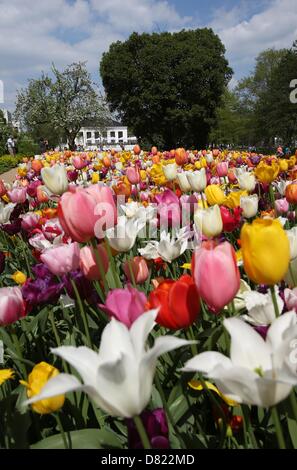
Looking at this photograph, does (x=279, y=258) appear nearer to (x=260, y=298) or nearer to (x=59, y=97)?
(x=260, y=298)

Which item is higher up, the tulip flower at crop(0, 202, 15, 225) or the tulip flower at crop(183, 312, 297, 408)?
the tulip flower at crop(0, 202, 15, 225)

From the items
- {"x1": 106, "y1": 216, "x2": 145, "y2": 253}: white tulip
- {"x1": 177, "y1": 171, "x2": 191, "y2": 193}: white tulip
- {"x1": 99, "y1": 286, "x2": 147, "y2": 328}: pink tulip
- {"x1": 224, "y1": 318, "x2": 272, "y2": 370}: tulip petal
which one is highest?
{"x1": 177, "y1": 171, "x2": 191, "y2": 193}: white tulip

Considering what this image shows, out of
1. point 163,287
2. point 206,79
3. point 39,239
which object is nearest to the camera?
point 163,287

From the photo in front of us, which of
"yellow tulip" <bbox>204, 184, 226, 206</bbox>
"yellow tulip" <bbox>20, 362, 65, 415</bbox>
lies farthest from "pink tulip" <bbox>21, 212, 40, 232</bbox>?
"yellow tulip" <bbox>20, 362, 65, 415</bbox>

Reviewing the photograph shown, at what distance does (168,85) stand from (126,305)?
3856cm

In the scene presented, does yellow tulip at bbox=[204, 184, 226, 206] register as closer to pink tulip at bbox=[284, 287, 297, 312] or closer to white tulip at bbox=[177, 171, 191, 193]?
white tulip at bbox=[177, 171, 191, 193]

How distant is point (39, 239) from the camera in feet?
8.21

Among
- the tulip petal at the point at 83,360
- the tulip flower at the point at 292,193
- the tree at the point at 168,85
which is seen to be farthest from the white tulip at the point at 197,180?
the tree at the point at 168,85

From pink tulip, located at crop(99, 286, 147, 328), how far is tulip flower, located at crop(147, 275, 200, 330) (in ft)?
0.21

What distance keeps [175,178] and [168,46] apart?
38.7 meters

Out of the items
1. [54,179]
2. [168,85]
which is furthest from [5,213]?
[168,85]

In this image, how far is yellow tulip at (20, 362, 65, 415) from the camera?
118cm

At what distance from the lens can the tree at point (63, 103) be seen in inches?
1783
